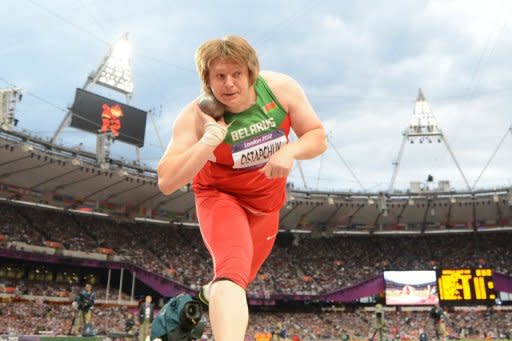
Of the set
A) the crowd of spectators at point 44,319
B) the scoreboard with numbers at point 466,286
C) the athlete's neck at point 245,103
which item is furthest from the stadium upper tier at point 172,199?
the athlete's neck at point 245,103

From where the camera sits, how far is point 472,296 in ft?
107

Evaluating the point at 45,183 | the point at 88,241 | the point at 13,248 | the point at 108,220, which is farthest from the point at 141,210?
the point at 13,248

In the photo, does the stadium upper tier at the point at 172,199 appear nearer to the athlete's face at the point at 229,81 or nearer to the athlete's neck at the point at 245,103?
the athlete's neck at the point at 245,103

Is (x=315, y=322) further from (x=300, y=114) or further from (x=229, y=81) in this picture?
(x=229, y=81)

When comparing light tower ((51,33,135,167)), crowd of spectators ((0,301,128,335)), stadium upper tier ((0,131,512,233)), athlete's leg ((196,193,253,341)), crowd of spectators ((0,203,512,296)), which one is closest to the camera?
athlete's leg ((196,193,253,341))

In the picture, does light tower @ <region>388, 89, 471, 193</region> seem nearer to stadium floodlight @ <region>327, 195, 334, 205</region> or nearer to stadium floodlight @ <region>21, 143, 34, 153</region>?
stadium floodlight @ <region>327, 195, 334, 205</region>

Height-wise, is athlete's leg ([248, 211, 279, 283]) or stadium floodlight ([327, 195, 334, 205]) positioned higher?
stadium floodlight ([327, 195, 334, 205])

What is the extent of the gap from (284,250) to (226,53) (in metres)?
44.3

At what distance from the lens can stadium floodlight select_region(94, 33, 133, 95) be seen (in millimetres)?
38031

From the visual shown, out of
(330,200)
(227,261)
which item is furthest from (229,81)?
(330,200)

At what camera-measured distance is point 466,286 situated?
33.2 m

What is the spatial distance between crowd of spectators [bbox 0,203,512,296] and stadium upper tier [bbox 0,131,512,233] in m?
1.27

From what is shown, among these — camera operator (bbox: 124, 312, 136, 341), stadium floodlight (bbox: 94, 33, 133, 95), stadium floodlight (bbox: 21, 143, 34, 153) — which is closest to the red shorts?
camera operator (bbox: 124, 312, 136, 341)

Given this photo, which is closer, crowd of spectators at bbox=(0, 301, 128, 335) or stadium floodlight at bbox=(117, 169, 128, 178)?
crowd of spectators at bbox=(0, 301, 128, 335)
